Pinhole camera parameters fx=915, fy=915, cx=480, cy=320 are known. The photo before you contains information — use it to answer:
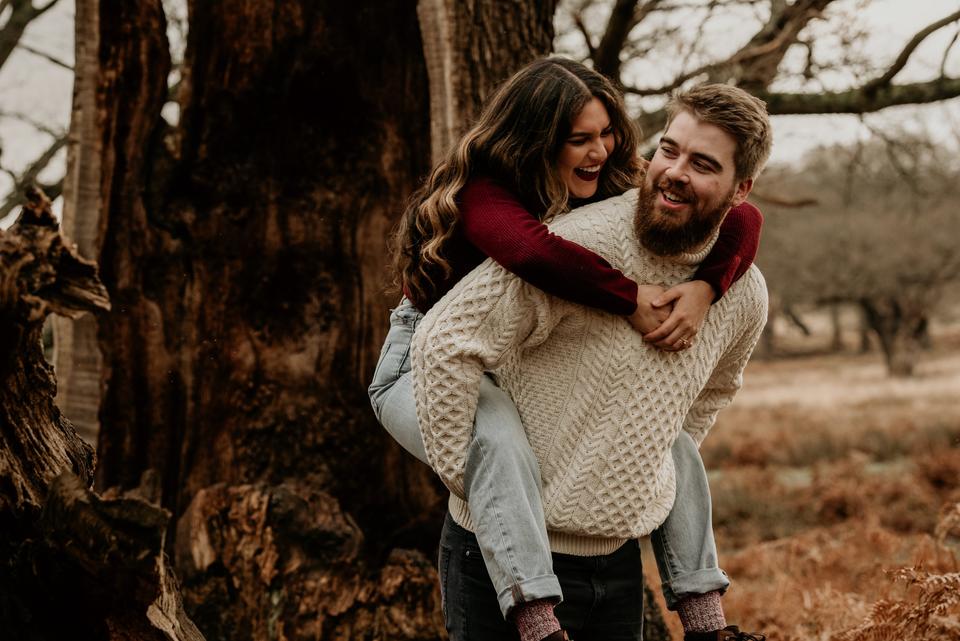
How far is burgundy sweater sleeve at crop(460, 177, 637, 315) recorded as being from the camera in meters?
2.26

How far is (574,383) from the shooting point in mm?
2395

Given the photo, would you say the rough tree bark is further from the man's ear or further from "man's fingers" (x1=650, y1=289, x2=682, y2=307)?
the man's ear

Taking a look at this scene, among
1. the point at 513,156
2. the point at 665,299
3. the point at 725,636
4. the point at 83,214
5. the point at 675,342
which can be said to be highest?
the point at 513,156

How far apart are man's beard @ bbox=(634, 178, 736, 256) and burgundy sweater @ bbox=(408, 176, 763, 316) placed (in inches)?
4.5

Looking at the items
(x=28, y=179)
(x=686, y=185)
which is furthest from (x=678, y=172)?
(x=28, y=179)

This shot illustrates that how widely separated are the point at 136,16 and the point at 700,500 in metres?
3.05

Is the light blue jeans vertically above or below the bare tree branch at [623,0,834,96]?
below

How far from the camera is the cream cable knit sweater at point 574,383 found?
7.53 ft

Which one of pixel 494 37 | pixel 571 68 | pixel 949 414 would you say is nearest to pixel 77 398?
pixel 494 37

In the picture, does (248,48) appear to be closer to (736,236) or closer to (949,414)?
(736,236)

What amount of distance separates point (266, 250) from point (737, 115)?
7.52 feet

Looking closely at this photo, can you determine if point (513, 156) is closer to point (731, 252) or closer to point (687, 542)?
point (731, 252)

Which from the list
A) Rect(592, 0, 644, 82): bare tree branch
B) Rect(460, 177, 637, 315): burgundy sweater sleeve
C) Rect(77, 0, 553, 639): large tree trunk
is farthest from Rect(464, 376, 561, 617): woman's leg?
Rect(592, 0, 644, 82): bare tree branch

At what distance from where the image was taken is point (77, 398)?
13.2 ft
